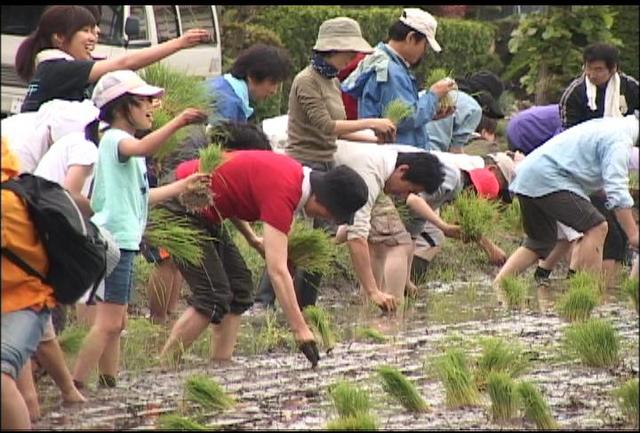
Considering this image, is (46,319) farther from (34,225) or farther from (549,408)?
(549,408)

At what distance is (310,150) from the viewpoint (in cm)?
863

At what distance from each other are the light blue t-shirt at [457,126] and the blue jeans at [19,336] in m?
5.11

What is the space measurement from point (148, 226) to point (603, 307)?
9.60ft

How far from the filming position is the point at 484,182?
9.98 metres

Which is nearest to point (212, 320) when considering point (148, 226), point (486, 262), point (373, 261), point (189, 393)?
point (148, 226)

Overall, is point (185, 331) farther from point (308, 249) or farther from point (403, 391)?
point (403, 391)

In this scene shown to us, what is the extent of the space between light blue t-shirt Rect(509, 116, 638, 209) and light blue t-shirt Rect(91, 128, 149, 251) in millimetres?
2947

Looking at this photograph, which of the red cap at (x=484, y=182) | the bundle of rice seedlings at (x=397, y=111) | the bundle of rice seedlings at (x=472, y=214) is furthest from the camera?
the red cap at (x=484, y=182)

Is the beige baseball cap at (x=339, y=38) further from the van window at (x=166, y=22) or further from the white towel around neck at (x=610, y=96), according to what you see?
the van window at (x=166, y=22)

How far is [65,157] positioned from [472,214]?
3840 mm

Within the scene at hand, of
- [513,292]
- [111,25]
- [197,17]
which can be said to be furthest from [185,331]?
[197,17]

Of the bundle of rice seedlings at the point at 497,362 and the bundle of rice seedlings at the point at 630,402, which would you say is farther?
the bundle of rice seedlings at the point at 497,362

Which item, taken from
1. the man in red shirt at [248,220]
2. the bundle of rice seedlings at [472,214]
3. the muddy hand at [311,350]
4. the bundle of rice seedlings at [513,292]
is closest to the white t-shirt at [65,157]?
the man in red shirt at [248,220]

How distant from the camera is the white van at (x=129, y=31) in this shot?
14477mm
